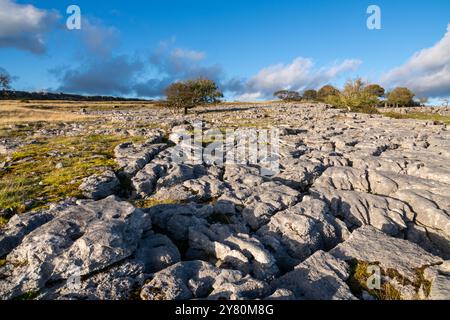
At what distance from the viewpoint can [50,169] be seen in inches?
1027

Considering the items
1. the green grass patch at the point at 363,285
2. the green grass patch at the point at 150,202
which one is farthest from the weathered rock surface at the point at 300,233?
the green grass patch at the point at 150,202

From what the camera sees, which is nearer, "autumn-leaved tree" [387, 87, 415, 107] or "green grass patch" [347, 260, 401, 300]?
"green grass patch" [347, 260, 401, 300]

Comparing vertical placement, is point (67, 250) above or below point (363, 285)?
above

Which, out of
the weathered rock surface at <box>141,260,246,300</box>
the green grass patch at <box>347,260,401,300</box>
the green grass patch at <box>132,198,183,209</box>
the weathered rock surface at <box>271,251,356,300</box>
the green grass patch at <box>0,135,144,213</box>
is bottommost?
the green grass patch at <box>347,260,401,300</box>

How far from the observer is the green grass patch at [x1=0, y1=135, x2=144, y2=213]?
64.3 feet

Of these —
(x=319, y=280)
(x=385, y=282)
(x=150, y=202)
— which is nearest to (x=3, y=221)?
(x=150, y=202)

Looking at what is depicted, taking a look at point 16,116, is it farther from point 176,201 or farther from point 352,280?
point 352,280

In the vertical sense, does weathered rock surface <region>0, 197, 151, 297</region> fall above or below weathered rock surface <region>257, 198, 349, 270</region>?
above

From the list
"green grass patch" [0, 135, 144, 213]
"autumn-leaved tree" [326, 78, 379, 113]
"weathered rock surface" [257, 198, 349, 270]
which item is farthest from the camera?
"autumn-leaved tree" [326, 78, 379, 113]

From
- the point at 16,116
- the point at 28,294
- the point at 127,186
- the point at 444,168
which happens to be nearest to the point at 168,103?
the point at 16,116

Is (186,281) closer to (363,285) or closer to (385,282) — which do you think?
(363,285)

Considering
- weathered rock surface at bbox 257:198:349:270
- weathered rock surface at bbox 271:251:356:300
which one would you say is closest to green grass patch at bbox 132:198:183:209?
weathered rock surface at bbox 257:198:349:270

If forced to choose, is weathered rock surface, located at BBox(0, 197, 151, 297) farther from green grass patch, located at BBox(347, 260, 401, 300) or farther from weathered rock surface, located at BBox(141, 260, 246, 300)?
green grass patch, located at BBox(347, 260, 401, 300)
